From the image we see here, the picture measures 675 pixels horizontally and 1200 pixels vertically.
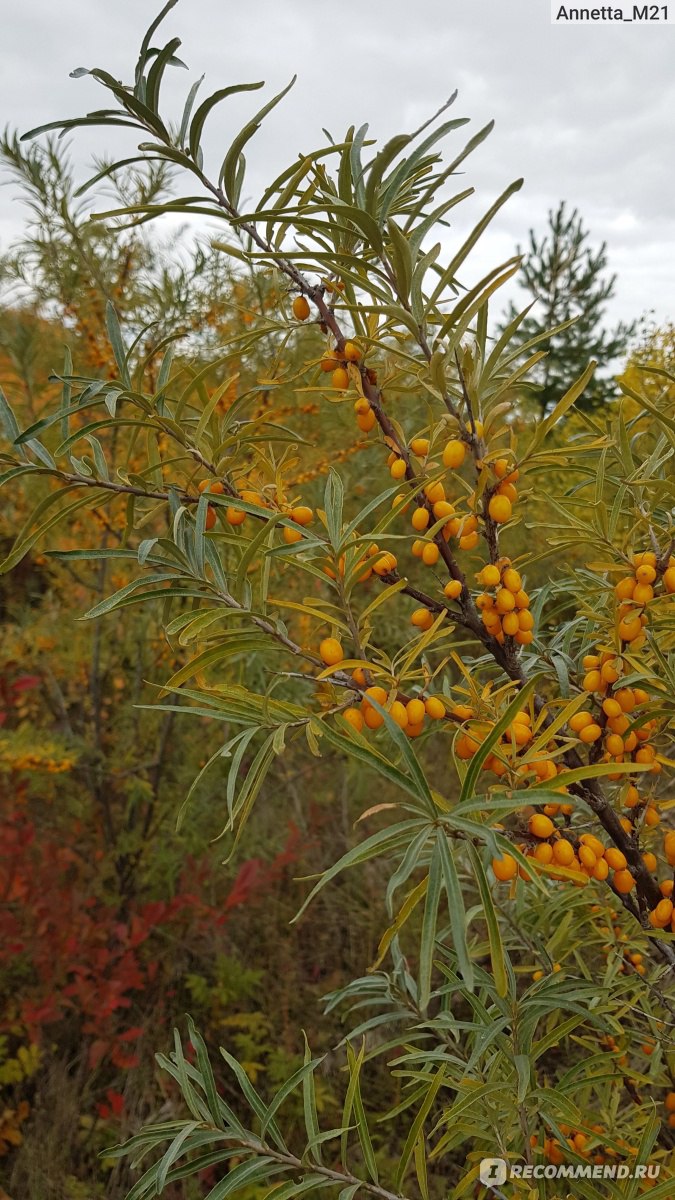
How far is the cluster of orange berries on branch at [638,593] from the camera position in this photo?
2.11ft

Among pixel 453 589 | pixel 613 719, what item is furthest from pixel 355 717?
pixel 613 719

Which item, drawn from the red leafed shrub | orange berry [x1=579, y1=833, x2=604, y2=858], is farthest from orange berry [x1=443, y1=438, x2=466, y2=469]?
the red leafed shrub

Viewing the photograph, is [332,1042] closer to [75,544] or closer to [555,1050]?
[555,1050]

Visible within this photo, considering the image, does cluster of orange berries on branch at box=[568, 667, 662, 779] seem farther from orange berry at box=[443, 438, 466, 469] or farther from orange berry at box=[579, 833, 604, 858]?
orange berry at box=[443, 438, 466, 469]

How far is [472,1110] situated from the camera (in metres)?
0.75

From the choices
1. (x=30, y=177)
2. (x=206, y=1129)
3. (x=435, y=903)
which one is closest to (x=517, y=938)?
(x=206, y=1129)

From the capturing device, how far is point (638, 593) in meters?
0.65

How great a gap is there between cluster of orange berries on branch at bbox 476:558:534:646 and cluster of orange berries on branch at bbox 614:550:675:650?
0.29ft

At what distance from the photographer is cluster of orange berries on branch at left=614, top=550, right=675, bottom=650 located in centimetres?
64

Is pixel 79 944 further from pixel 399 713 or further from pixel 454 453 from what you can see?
pixel 454 453

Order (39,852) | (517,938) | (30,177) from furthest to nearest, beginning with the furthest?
(39,852) → (30,177) → (517,938)

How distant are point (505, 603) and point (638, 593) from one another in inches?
5.0

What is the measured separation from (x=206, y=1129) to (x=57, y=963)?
134 cm

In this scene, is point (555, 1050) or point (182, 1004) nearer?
point (555, 1050)
